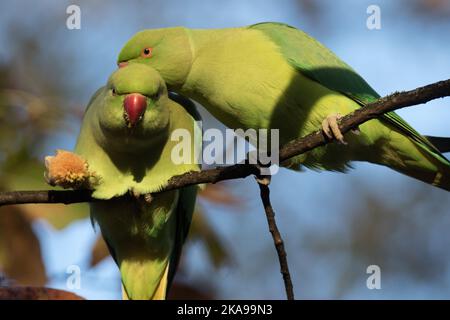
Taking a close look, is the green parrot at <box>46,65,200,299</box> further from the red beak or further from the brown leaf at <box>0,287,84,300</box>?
the brown leaf at <box>0,287,84,300</box>

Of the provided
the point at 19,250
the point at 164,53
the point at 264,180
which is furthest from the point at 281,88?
the point at 19,250

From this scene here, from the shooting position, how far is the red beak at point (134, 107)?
10.5ft

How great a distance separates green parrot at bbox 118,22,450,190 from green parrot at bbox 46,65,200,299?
218 mm

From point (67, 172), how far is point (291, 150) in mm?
1032

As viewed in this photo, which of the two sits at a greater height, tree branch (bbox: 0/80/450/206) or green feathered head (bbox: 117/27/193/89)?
green feathered head (bbox: 117/27/193/89)

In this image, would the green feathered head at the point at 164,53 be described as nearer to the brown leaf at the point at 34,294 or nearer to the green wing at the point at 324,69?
the green wing at the point at 324,69

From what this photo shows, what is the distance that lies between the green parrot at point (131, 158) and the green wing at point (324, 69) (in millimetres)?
626

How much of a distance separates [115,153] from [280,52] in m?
1.07

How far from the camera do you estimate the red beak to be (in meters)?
3.21

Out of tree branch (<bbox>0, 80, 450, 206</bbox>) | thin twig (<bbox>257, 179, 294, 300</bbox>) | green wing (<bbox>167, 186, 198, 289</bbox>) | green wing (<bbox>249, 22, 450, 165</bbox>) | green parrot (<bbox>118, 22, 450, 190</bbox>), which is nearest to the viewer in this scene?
tree branch (<bbox>0, 80, 450, 206</bbox>)

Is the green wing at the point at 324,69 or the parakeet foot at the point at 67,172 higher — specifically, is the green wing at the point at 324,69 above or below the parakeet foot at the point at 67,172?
above

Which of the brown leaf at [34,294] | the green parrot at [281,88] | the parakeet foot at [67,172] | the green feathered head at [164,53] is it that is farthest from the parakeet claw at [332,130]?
the brown leaf at [34,294]

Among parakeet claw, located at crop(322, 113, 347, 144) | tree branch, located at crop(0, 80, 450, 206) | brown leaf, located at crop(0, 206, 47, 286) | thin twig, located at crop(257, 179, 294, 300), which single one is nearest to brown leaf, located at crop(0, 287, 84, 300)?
tree branch, located at crop(0, 80, 450, 206)

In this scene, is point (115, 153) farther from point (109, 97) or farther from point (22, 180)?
point (22, 180)
